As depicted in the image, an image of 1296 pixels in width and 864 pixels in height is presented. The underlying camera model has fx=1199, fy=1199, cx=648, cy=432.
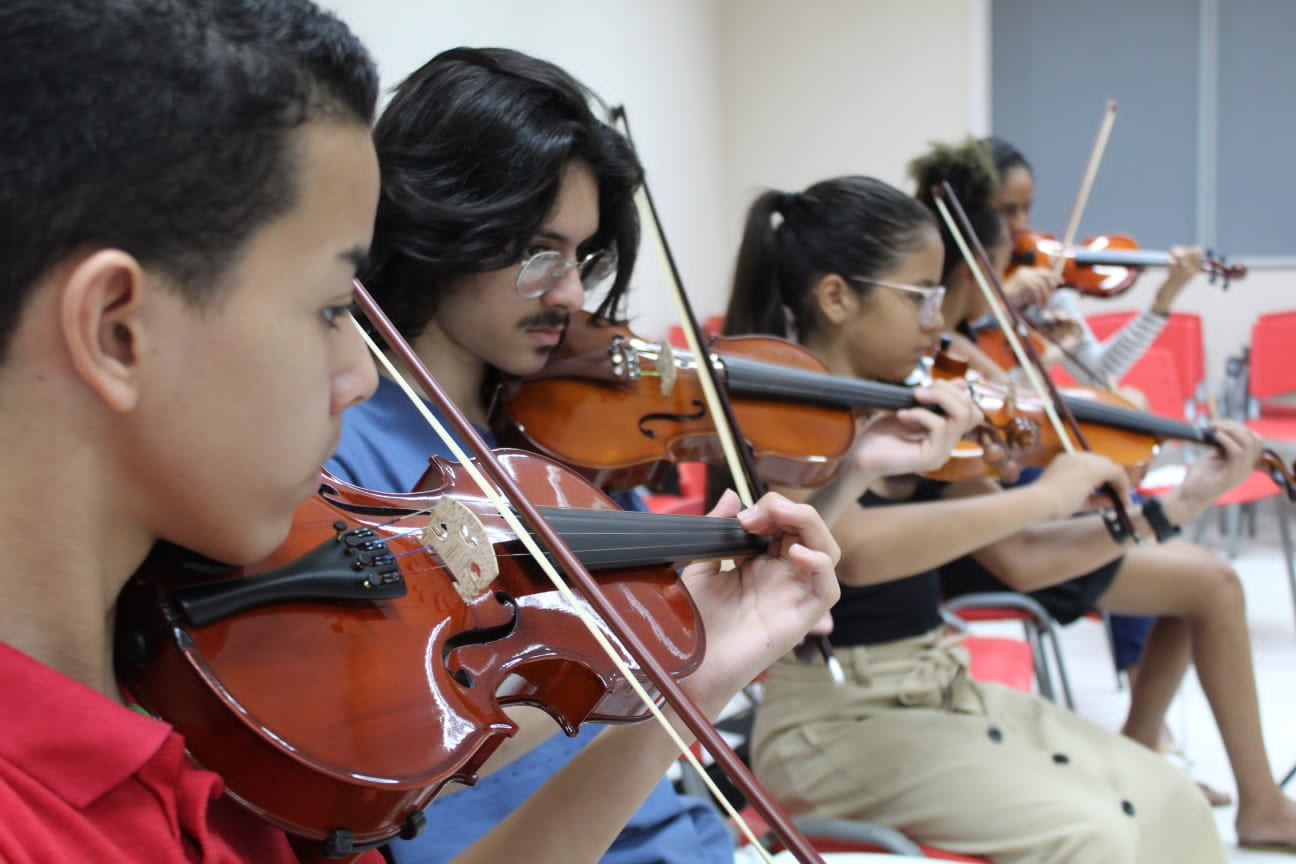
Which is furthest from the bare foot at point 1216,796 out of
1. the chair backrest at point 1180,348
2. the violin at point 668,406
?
the chair backrest at point 1180,348

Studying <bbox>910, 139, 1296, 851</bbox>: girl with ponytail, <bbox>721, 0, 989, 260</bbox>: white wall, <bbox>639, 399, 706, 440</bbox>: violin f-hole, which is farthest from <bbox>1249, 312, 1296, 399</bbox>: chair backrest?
<bbox>639, 399, 706, 440</bbox>: violin f-hole

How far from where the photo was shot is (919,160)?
2377 mm

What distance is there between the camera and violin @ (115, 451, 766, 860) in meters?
0.58

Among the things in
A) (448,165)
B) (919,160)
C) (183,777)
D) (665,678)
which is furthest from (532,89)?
(919,160)

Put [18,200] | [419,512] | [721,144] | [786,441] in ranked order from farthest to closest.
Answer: [721,144], [786,441], [419,512], [18,200]

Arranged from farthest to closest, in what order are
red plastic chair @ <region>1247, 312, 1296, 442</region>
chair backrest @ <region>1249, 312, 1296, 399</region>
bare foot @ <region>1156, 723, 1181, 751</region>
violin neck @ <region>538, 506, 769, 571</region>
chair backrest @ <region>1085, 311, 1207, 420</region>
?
chair backrest @ <region>1249, 312, 1296, 399</region> → red plastic chair @ <region>1247, 312, 1296, 442</region> → chair backrest @ <region>1085, 311, 1207, 420</region> → bare foot @ <region>1156, 723, 1181, 751</region> → violin neck @ <region>538, 506, 769, 571</region>

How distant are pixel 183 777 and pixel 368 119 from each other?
1.06 feet

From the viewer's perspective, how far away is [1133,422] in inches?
78.5

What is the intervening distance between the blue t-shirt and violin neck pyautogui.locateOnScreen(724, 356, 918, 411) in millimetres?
493

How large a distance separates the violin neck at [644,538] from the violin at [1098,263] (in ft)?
7.91

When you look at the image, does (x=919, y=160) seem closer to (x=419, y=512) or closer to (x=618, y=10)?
(x=618, y=10)

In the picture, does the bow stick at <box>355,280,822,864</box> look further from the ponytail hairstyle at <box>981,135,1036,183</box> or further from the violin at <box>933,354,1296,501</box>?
the ponytail hairstyle at <box>981,135,1036,183</box>

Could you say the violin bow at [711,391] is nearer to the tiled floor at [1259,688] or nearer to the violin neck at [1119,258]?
the tiled floor at [1259,688]

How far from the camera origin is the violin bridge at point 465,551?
28.6 inches
